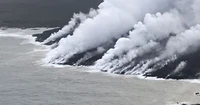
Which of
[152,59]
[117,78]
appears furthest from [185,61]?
[117,78]

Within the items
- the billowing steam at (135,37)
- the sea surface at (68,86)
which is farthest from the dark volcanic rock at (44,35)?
the billowing steam at (135,37)

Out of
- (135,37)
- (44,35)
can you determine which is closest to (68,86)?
(135,37)

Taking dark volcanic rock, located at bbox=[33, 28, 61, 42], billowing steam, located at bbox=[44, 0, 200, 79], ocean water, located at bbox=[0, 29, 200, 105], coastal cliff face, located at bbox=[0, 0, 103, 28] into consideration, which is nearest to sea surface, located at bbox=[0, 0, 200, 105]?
ocean water, located at bbox=[0, 29, 200, 105]

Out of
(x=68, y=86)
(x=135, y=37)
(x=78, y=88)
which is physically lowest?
(x=78, y=88)

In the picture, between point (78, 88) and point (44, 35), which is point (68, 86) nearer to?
point (78, 88)

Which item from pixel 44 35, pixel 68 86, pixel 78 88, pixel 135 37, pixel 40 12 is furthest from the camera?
pixel 40 12

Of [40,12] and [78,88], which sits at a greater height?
[40,12]

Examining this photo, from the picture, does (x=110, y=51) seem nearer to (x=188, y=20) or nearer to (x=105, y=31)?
(x=105, y=31)
